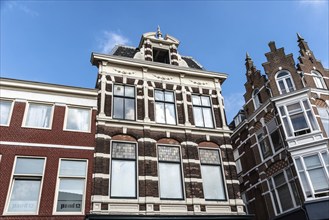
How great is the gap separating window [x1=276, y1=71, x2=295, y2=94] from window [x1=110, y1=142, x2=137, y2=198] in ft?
41.2

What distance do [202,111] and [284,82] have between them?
7841 mm

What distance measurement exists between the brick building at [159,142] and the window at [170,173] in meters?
0.05

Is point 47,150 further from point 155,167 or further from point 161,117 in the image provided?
point 161,117

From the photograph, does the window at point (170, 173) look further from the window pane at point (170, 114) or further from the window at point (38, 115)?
the window at point (38, 115)

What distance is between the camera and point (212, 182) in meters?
16.1

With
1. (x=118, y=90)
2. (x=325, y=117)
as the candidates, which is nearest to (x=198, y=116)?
(x=118, y=90)

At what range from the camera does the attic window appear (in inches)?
804

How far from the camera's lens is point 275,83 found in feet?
74.0

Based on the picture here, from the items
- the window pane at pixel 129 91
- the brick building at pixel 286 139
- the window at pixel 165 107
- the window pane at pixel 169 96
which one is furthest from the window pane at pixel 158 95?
the brick building at pixel 286 139

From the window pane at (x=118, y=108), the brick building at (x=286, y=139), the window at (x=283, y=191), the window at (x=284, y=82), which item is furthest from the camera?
the window at (x=284, y=82)

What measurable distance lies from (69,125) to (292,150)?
1371 cm

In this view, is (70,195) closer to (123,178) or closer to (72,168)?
(72,168)

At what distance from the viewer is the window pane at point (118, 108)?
16.6 metres

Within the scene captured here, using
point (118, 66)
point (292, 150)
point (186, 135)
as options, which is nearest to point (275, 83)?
point (292, 150)
